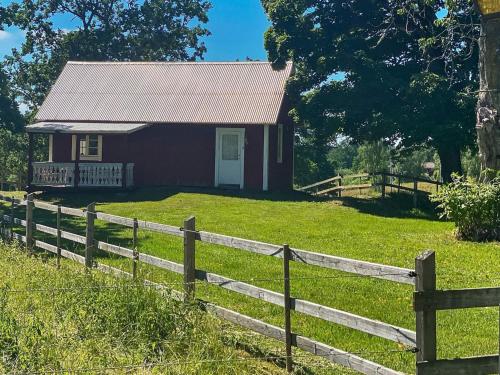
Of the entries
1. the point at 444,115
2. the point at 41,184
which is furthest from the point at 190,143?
the point at 444,115

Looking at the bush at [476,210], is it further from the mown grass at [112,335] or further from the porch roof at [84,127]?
the porch roof at [84,127]

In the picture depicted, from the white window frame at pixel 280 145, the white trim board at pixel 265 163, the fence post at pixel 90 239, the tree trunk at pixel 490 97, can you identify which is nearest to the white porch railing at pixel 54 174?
the white trim board at pixel 265 163

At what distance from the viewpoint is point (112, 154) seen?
85.9ft

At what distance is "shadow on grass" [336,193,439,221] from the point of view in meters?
19.4

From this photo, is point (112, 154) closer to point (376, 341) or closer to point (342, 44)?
point (342, 44)

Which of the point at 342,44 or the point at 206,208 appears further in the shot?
the point at 342,44

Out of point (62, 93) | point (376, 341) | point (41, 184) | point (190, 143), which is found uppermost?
point (62, 93)

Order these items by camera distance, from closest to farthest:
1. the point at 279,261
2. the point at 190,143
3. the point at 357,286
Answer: the point at 357,286 < the point at 279,261 < the point at 190,143

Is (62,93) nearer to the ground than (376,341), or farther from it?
farther from it

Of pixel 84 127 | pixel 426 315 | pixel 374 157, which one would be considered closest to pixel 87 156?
pixel 84 127

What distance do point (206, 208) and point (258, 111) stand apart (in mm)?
6933

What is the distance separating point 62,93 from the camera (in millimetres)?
28406

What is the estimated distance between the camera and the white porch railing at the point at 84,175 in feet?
78.3

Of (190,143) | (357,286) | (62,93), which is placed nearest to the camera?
(357,286)
